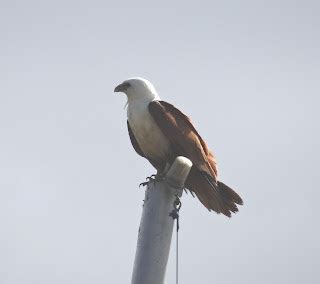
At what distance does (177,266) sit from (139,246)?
281mm

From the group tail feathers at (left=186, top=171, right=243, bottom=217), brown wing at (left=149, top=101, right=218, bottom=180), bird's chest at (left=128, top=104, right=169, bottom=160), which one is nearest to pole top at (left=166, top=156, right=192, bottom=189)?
tail feathers at (left=186, top=171, right=243, bottom=217)

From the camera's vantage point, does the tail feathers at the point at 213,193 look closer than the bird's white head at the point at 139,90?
Yes

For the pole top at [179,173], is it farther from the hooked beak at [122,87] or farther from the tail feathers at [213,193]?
the hooked beak at [122,87]

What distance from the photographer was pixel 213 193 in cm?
697

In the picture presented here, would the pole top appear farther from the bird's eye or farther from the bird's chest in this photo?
the bird's eye

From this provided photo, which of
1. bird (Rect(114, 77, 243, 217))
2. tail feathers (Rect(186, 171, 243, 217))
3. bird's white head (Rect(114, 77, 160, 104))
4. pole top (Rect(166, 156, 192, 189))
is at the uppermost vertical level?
bird's white head (Rect(114, 77, 160, 104))

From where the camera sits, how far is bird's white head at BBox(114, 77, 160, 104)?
8.18m

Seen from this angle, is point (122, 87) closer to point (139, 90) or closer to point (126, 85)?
point (126, 85)

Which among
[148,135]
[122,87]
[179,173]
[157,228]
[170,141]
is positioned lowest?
[157,228]

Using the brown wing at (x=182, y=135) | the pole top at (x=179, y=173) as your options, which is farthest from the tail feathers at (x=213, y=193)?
the pole top at (x=179, y=173)

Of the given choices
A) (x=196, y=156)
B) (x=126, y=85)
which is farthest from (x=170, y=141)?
(x=126, y=85)

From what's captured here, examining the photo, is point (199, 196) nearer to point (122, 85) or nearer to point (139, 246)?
point (122, 85)

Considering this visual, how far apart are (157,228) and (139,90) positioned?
150 inches

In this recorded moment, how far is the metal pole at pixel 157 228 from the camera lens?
176 inches
